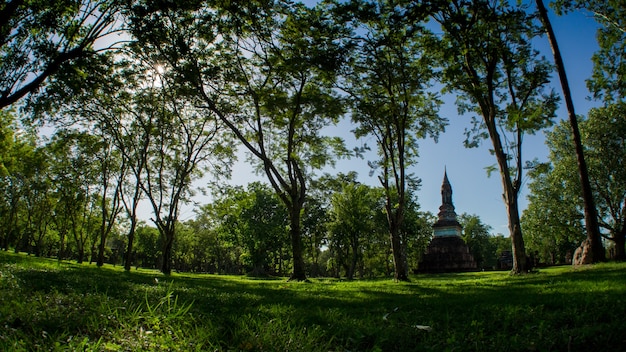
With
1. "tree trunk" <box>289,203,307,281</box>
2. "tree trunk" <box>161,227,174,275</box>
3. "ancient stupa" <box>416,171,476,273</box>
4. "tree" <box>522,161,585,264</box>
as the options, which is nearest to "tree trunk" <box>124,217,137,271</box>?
"tree trunk" <box>161,227,174,275</box>

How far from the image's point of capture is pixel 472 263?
55719mm

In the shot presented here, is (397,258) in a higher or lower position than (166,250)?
higher

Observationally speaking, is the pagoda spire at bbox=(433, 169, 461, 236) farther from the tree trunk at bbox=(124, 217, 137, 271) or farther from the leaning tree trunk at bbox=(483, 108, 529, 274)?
the tree trunk at bbox=(124, 217, 137, 271)

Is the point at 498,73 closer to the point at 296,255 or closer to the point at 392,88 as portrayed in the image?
the point at 392,88

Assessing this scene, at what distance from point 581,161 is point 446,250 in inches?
1684

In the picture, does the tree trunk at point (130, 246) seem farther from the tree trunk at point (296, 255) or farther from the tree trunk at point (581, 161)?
the tree trunk at point (581, 161)

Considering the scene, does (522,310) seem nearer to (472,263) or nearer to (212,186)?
(212,186)

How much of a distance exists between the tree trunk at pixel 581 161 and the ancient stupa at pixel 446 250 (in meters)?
40.1

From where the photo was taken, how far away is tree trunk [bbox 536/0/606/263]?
627 inches

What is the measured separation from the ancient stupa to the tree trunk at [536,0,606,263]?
4009 cm

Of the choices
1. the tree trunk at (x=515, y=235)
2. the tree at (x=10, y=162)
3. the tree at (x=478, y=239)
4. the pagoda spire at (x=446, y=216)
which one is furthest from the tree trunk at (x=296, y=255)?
the tree at (x=478, y=239)

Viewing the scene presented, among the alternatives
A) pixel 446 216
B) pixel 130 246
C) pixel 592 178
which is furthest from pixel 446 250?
pixel 130 246

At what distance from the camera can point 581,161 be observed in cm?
1638

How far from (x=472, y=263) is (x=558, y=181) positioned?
21419mm
